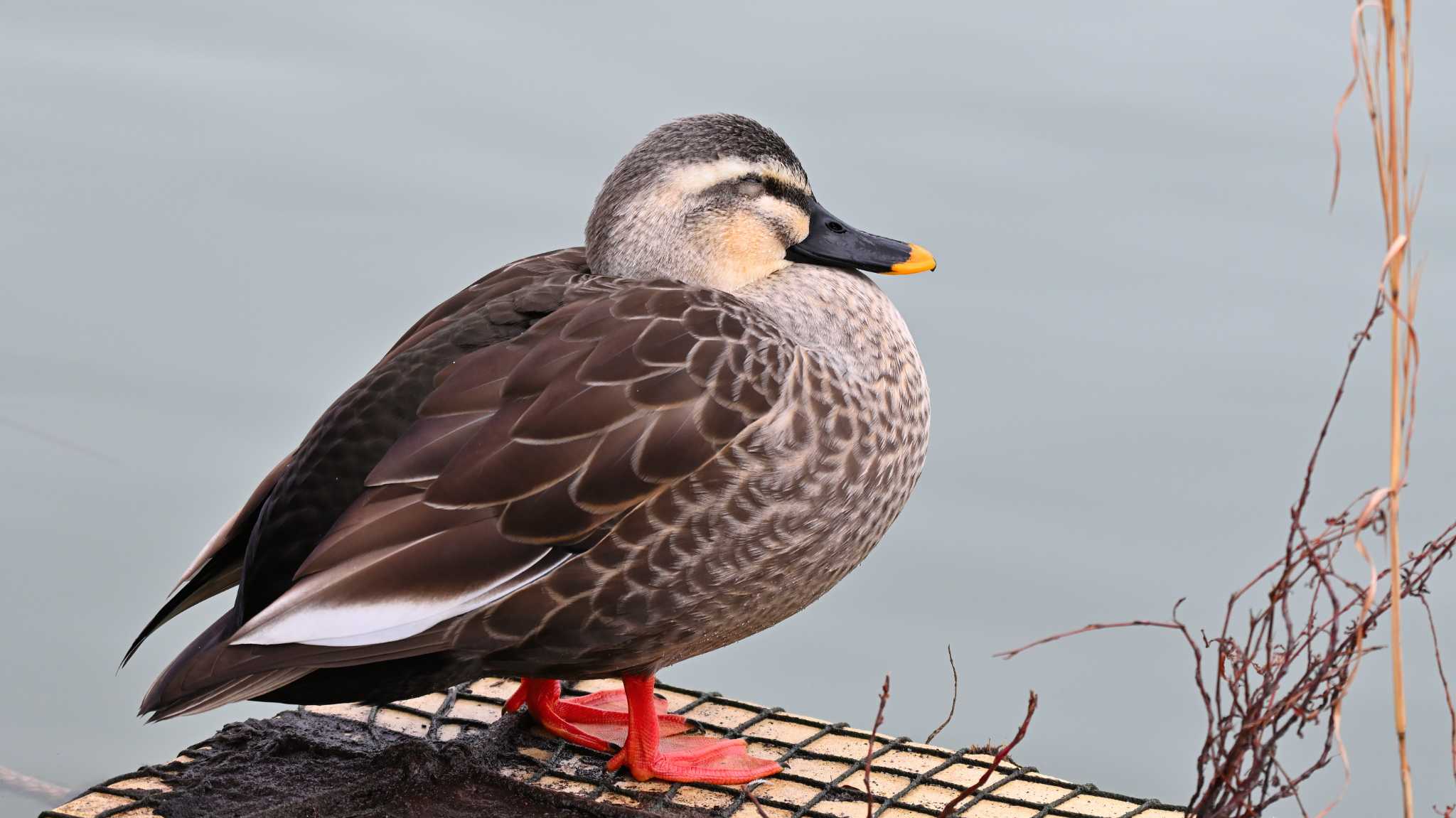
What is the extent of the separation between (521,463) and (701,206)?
25.4 inches

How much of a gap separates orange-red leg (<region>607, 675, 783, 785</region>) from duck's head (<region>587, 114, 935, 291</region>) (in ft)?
2.50

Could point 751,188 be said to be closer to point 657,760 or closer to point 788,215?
point 788,215

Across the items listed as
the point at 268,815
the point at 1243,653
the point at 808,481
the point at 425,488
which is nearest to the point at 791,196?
the point at 808,481

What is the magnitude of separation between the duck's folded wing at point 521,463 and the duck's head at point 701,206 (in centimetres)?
22

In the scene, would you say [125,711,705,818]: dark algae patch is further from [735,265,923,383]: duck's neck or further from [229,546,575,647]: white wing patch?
[735,265,923,383]: duck's neck

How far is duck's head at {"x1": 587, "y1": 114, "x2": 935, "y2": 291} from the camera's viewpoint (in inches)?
121

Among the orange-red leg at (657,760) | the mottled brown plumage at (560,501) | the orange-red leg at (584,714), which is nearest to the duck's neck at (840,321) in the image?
the mottled brown plumage at (560,501)

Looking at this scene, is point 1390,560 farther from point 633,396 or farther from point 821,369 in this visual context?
point 633,396

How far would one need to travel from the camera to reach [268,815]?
2.93m

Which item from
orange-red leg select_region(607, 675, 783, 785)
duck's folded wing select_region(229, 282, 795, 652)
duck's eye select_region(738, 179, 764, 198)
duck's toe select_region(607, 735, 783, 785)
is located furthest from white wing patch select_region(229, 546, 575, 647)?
duck's eye select_region(738, 179, 764, 198)

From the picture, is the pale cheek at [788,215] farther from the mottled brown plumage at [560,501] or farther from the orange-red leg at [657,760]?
the orange-red leg at [657,760]

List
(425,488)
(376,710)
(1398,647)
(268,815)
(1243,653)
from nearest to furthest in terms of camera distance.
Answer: (1398,647)
(1243,653)
(425,488)
(268,815)
(376,710)

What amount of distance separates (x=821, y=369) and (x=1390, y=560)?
38.8 inches

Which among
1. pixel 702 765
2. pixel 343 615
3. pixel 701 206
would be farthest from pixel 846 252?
pixel 343 615
